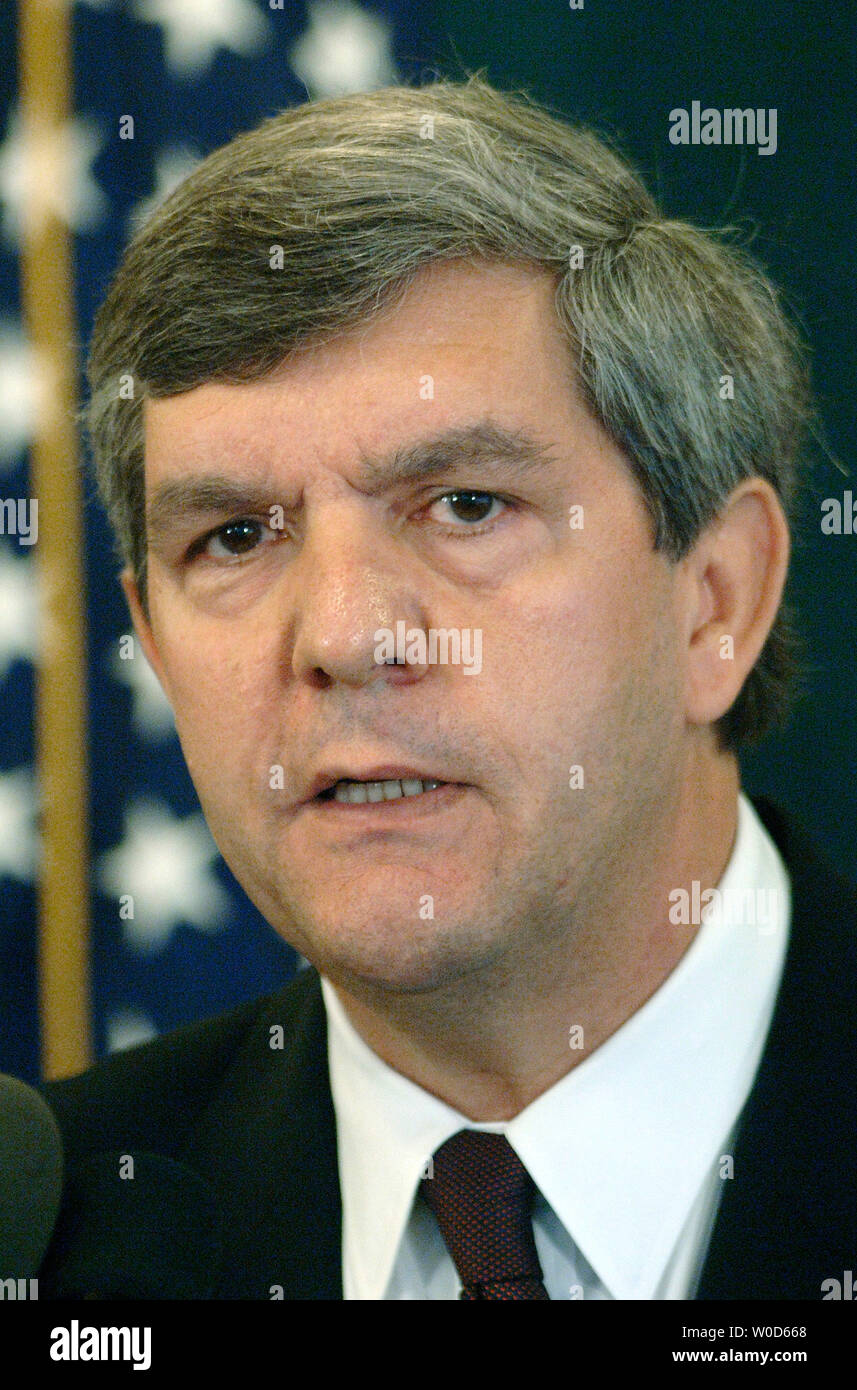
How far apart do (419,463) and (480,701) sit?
0.20 metres

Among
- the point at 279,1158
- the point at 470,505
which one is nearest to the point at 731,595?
the point at 470,505

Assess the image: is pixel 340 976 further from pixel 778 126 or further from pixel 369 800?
pixel 778 126

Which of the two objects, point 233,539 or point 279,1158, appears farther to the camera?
point 279,1158

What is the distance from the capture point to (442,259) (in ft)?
4.28

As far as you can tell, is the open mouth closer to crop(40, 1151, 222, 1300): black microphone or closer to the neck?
the neck

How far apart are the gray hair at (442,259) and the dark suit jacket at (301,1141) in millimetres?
424

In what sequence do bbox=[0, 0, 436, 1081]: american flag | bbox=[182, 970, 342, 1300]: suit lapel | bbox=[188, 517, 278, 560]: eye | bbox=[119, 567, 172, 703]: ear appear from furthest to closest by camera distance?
1. bbox=[0, 0, 436, 1081]: american flag
2. bbox=[119, 567, 172, 703]: ear
3. bbox=[182, 970, 342, 1300]: suit lapel
4. bbox=[188, 517, 278, 560]: eye

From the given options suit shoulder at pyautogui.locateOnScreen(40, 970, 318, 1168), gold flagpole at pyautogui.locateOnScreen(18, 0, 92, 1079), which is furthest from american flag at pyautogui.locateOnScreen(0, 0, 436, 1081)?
suit shoulder at pyautogui.locateOnScreen(40, 970, 318, 1168)

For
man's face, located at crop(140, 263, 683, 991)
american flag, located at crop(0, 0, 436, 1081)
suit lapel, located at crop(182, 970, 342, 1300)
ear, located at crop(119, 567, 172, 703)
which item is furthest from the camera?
american flag, located at crop(0, 0, 436, 1081)

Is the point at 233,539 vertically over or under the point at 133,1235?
over

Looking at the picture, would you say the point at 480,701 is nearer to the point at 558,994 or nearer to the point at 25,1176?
the point at 558,994

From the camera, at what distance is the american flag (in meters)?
1.83

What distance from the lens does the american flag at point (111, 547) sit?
72.1 inches

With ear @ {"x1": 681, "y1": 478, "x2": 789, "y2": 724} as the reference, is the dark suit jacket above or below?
below
